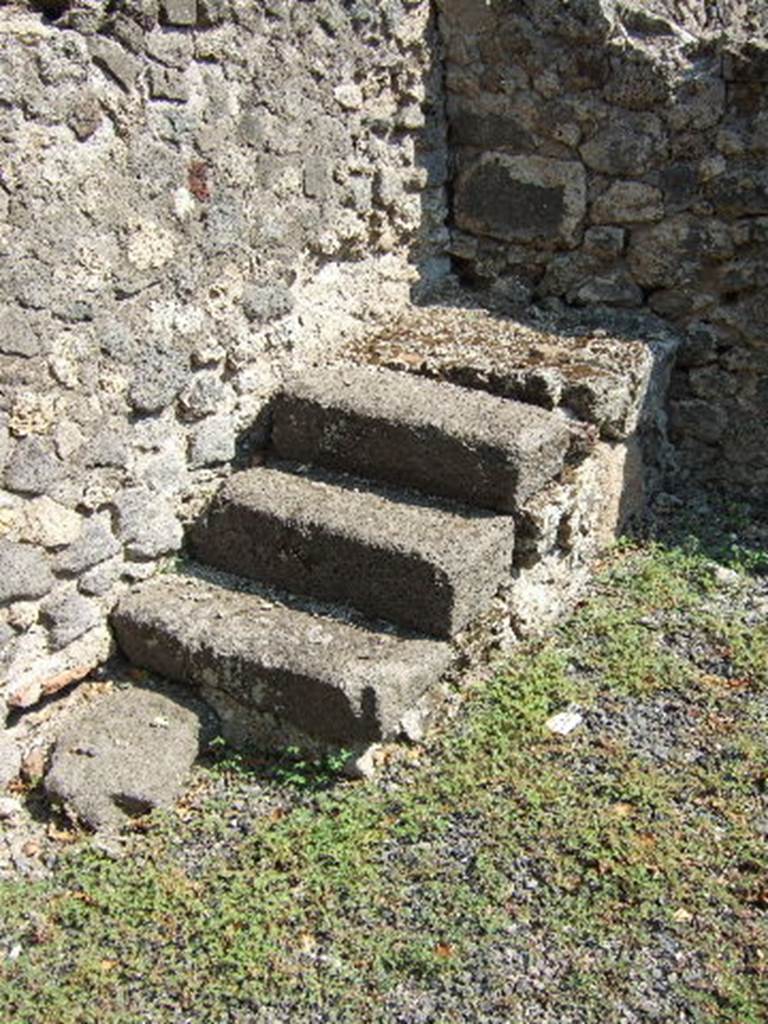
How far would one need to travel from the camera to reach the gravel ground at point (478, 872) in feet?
9.02

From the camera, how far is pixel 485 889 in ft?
9.89

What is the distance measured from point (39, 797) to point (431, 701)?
44.3 inches

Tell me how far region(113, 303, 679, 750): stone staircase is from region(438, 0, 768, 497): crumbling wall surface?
1.92 feet

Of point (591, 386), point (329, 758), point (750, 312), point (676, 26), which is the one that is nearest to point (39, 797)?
point (329, 758)

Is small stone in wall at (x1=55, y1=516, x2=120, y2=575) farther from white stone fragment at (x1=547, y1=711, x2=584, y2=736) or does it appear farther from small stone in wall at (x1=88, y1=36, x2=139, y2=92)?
white stone fragment at (x1=547, y1=711, x2=584, y2=736)

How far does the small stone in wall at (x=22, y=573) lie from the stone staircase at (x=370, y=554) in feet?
1.01

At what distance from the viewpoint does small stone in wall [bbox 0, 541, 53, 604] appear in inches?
134

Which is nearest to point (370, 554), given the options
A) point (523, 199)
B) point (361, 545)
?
point (361, 545)

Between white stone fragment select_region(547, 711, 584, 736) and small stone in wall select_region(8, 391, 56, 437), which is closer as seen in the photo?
small stone in wall select_region(8, 391, 56, 437)

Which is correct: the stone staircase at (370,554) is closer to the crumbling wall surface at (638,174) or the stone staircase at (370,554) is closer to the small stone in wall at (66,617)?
the small stone in wall at (66,617)

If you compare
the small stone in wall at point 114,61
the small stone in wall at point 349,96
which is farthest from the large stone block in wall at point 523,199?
the small stone in wall at point 114,61

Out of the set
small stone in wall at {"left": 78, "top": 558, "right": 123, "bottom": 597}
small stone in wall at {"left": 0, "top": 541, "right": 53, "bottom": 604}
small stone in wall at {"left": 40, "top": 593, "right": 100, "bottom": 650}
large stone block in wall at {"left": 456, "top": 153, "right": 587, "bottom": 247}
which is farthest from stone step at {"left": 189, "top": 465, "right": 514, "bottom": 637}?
large stone block in wall at {"left": 456, "top": 153, "right": 587, "bottom": 247}

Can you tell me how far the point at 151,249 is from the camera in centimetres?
362

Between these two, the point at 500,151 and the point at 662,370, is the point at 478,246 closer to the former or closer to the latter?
the point at 500,151
